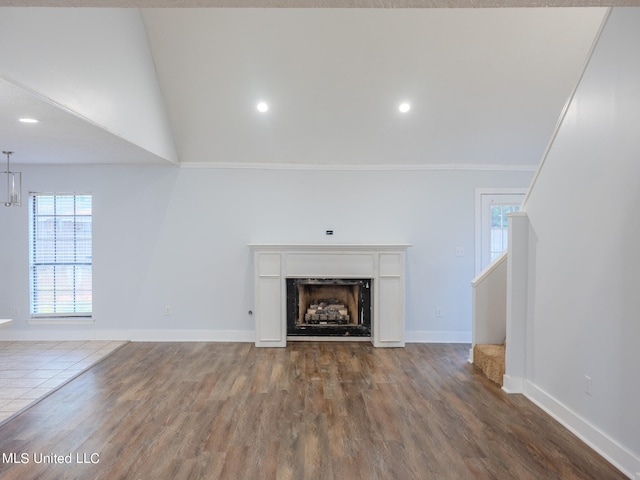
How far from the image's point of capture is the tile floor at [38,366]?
11.0ft

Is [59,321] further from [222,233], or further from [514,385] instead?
[514,385]

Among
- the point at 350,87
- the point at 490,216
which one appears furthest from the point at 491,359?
the point at 350,87

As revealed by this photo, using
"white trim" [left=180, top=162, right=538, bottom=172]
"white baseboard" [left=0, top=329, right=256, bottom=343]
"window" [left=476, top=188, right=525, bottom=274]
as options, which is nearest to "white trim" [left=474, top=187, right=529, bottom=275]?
"window" [left=476, top=188, right=525, bottom=274]

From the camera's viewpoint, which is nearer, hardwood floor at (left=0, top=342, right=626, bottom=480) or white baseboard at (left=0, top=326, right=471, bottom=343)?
hardwood floor at (left=0, top=342, right=626, bottom=480)

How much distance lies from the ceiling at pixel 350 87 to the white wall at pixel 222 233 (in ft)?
0.89

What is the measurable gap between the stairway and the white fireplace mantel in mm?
999

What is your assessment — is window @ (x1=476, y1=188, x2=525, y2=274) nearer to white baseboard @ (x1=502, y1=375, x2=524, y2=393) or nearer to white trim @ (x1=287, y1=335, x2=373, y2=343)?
white trim @ (x1=287, y1=335, x2=373, y2=343)

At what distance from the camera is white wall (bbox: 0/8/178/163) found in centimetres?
226

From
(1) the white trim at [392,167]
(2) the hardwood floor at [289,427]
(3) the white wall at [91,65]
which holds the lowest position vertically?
(2) the hardwood floor at [289,427]

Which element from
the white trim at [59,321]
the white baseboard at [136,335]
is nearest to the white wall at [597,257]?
the white baseboard at [136,335]

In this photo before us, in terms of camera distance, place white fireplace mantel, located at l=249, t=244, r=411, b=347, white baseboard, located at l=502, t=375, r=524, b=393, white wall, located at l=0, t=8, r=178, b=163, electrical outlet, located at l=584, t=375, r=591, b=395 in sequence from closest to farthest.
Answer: white wall, located at l=0, t=8, r=178, b=163
electrical outlet, located at l=584, t=375, r=591, b=395
white baseboard, located at l=502, t=375, r=524, b=393
white fireplace mantel, located at l=249, t=244, r=411, b=347

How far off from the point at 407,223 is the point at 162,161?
10.4ft

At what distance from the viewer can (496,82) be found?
4188mm

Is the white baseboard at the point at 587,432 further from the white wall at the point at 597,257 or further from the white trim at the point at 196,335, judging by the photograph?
the white trim at the point at 196,335
